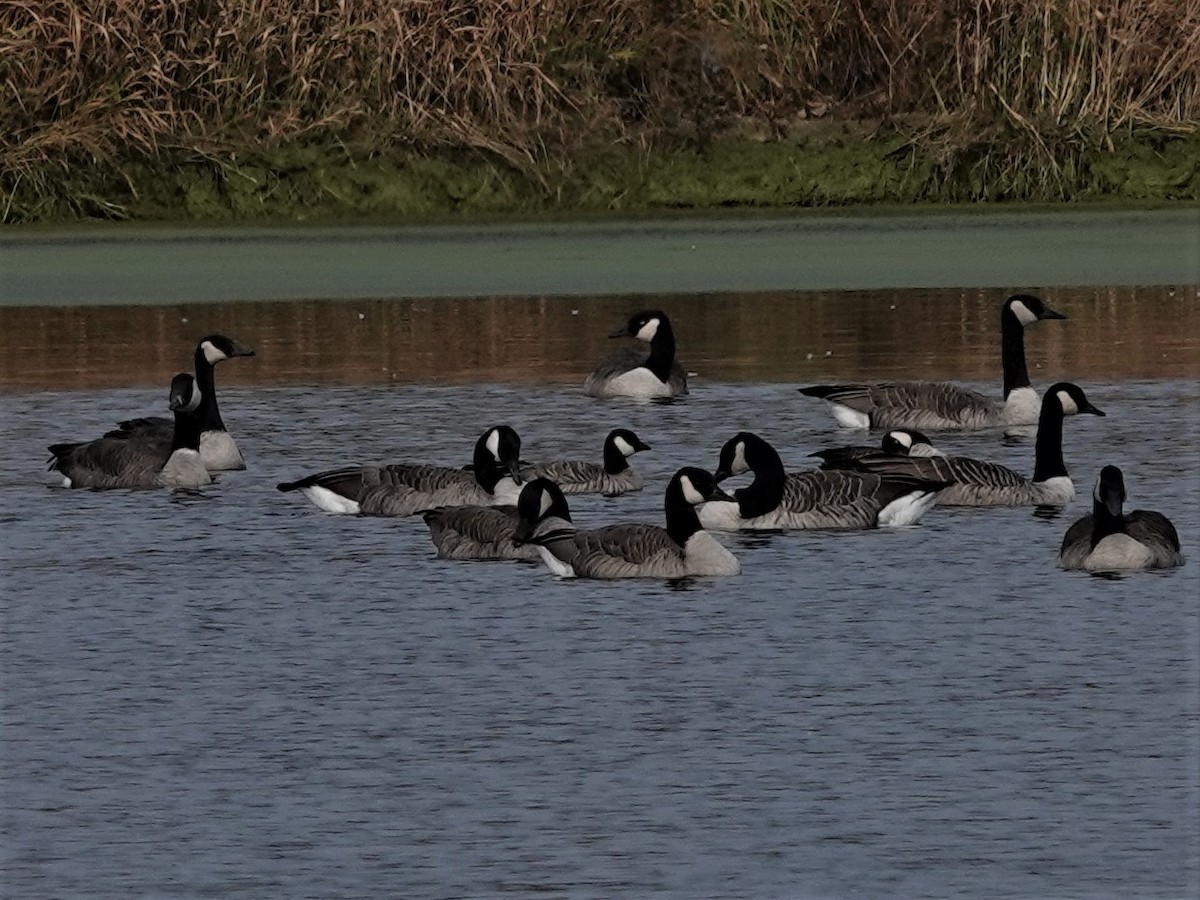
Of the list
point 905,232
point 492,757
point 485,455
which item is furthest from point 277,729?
point 905,232

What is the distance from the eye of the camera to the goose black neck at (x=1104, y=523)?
9.96 m

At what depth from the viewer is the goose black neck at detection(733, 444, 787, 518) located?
11328 mm

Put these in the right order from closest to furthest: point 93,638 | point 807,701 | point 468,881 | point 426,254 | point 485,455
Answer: point 468,881
point 807,701
point 93,638
point 485,455
point 426,254

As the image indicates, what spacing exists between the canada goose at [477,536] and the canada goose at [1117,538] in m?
2.12

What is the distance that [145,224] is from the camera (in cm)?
2416

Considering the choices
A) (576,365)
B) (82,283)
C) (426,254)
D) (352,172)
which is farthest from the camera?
(352,172)

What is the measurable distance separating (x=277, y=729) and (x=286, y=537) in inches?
144

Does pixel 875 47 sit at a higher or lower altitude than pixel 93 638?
higher

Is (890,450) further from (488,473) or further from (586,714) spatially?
(586,714)

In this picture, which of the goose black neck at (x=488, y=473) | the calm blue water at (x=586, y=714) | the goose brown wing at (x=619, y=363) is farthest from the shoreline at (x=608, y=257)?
the calm blue water at (x=586, y=714)

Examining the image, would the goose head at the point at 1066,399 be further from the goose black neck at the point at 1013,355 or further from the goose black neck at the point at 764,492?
the goose black neck at the point at 1013,355

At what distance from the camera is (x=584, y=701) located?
801cm

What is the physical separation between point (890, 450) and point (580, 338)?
7.24m

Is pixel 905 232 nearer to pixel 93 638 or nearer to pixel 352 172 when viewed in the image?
pixel 352 172
